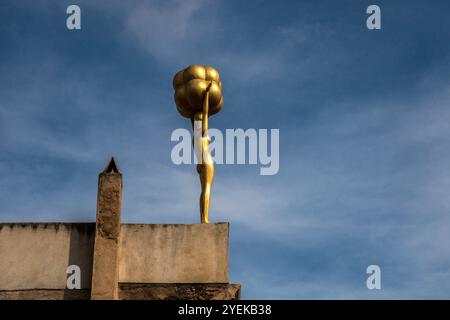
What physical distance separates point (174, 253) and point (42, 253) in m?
2.13

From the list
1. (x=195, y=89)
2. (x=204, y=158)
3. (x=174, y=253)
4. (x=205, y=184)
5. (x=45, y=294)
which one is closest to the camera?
(x=45, y=294)

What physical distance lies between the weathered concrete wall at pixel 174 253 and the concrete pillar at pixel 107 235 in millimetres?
360

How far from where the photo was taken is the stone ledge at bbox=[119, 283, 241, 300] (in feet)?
46.5

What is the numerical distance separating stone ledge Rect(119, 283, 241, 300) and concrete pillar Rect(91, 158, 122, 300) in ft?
0.90

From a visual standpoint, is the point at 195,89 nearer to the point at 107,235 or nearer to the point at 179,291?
the point at 107,235

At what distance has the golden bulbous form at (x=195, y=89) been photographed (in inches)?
620

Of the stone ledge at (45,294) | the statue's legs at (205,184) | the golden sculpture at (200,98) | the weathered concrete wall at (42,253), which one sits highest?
the golden sculpture at (200,98)

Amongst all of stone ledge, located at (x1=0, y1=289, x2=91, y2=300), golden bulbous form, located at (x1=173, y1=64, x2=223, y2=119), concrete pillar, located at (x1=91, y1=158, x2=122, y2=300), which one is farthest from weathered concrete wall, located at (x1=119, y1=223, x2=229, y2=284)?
golden bulbous form, located at (x1=173, y1=64, x2=223, y2=119)

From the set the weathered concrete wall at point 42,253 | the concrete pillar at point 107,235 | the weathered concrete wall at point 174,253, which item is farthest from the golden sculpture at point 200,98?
the weathered concrete wall at point 42,253

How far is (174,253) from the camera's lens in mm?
14508

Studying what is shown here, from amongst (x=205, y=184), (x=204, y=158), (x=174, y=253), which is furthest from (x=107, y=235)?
(x=204, y=158)

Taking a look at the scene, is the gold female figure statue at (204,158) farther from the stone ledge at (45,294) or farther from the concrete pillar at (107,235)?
the stone ledge at (45,294)

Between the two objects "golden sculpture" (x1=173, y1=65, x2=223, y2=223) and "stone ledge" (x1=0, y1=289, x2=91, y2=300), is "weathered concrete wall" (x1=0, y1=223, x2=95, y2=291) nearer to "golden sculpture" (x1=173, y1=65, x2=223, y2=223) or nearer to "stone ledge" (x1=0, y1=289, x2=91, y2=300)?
"stone ledge" (x1=0, y1=289, x2=91, y2=300)
